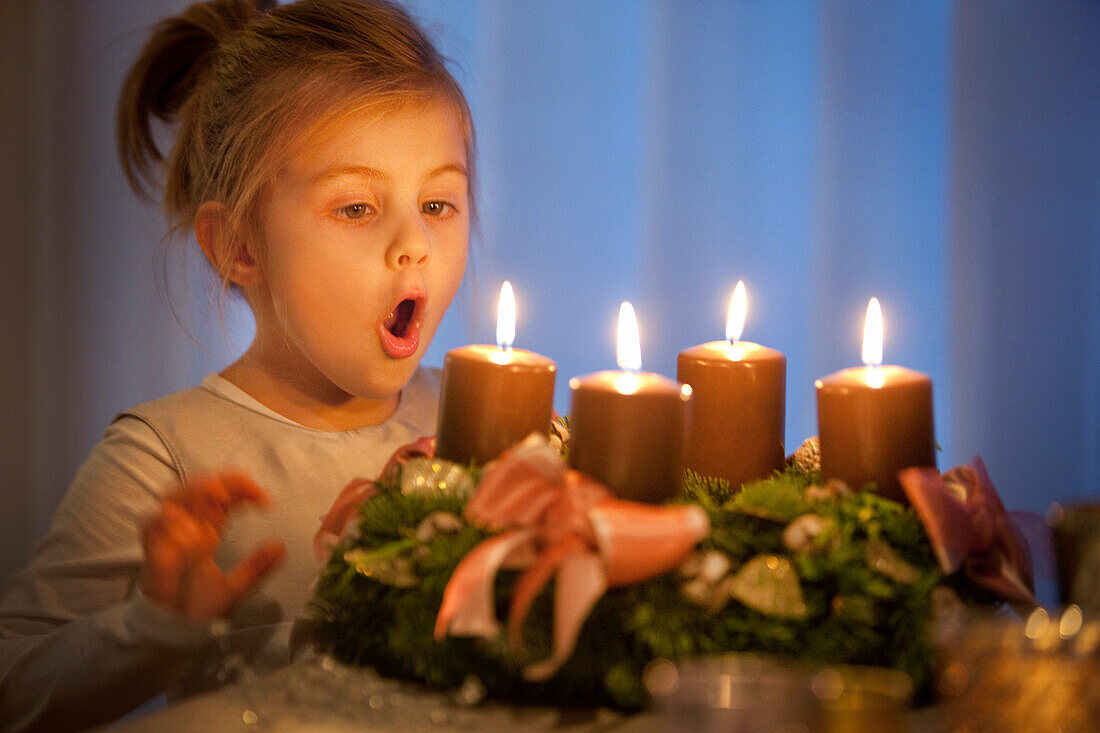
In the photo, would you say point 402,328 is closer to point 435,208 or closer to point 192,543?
point 435,208

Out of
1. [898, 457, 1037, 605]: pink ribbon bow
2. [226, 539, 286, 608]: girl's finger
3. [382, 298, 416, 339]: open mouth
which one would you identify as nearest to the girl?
[382, 298, 416, 339]: open mouth

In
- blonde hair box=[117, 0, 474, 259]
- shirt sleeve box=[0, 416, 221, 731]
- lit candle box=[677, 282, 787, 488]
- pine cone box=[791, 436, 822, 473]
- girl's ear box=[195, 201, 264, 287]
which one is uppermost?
blonde hair box=[117, 0, 474, 259]

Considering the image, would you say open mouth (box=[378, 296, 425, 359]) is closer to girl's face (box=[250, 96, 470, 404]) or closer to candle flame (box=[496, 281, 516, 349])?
girl's face (box=[250, 96, 470, 404])

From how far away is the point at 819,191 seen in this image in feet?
5.27

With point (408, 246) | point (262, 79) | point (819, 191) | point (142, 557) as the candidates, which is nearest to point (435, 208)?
point (408, 246)

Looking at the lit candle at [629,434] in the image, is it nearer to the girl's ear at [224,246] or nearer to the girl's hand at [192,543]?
the girl's hand at [192,543]

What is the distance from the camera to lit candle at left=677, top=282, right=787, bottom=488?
2.34 ft

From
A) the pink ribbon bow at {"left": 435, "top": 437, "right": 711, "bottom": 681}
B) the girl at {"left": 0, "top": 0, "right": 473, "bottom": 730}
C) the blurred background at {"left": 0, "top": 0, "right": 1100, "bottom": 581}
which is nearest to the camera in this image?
the pink ribbon bow at {"left": 435, "top": 437, "right": 711, "bottom": 681}

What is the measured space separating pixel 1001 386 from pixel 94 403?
144 cm

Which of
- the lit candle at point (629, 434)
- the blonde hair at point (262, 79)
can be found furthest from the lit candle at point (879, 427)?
the blonde hair at point (262, 79)

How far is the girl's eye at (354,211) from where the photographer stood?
1.02m

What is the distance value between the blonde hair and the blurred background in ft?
1.17

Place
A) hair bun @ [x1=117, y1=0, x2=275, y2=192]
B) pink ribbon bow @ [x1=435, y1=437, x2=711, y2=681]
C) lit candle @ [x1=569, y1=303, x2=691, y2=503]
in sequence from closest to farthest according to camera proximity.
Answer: pink ribbon bow @ [x1=435, y1=437, x2=711, y2=681] < lit candle @ [x1=569, y1=303, x2=691, y2=503] < hair bun @ [x1=117, y1=0, x2=275, y2=192]

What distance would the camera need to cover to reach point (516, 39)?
4.86 feet
